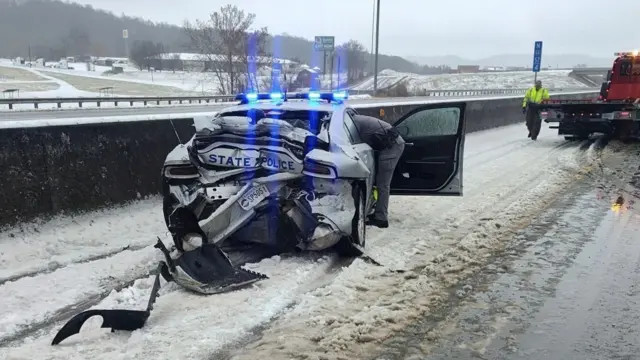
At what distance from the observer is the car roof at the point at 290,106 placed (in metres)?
6.26

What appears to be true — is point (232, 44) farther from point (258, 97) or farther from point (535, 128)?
point (258, 97)

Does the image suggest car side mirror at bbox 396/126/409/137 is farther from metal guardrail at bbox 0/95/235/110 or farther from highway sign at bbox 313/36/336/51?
highway sign at bbox 313/36/336/51

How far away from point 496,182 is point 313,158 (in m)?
5.91

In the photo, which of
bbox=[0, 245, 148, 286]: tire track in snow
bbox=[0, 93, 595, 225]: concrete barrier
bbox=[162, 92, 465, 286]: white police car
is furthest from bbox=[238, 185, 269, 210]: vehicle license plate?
bbox=[0, 93, 595, 225]: concrete barrier

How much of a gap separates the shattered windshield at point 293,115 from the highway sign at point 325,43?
43.4 metres

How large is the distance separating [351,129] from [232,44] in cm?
3137

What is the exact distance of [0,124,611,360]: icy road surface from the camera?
3.73 m

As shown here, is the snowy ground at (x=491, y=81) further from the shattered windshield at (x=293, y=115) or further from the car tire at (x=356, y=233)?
the car tire at (x=356, y=233)

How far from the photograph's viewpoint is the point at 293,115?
20.4 ft

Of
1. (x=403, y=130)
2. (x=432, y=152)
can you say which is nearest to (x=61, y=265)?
(x=403, y=130)

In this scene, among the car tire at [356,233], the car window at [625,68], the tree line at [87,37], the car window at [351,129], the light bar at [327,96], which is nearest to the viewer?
the car tire at [356,233]

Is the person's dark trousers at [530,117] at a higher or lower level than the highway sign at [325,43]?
lower

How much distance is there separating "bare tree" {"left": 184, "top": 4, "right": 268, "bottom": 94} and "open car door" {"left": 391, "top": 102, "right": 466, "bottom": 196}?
28936 millimetres

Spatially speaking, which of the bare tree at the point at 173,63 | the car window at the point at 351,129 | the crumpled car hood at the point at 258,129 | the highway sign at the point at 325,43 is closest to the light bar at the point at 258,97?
the car window at the point at 351,129
